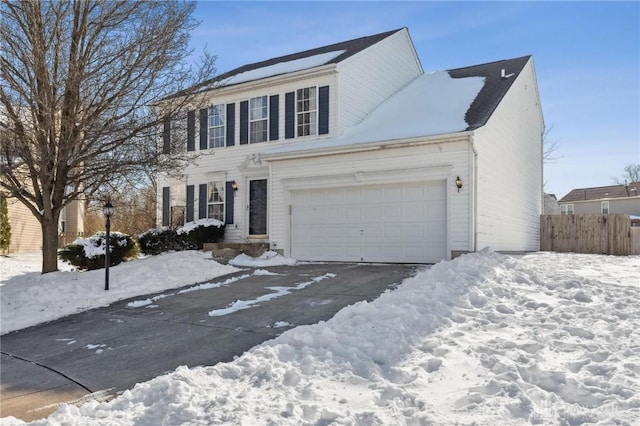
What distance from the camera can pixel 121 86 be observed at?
10422 mm

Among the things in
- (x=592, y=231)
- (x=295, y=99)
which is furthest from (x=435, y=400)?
(x=592, y=231)

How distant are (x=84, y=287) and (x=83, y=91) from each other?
13.6 feet

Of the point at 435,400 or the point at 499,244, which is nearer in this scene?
the point at 435,400

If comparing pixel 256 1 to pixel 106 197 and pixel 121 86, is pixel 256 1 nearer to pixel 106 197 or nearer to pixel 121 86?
pixel 121 86

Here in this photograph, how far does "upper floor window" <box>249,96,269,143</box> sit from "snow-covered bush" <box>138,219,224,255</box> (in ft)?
10.3

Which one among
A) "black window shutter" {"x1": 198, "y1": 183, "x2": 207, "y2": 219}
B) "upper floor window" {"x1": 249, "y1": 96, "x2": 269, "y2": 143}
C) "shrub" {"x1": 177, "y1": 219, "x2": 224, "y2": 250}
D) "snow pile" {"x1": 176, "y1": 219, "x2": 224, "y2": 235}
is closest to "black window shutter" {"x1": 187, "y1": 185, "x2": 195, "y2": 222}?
"black window shutter" {"x1": 198, "y1": 183, "x2": 207, "y2": 219}

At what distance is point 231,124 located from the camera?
663 inches

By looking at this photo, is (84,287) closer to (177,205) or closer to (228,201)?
(228,201)

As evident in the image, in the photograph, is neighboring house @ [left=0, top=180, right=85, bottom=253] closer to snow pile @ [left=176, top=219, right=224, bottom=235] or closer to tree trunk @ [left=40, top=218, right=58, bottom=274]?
snow pile @ [left=176, top=219, right=224, bottom=235]

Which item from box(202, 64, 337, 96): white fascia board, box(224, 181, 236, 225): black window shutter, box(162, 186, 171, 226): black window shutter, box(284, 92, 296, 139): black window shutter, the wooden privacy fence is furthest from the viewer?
the wooden privacy fence

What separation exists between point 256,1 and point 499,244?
9.30 m

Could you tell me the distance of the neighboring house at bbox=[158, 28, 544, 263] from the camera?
12094mm

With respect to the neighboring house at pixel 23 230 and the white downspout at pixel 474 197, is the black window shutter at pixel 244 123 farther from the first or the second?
the neighboring house at pixel 23 230

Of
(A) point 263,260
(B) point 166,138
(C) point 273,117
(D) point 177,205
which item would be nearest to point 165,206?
(D) point 177,205
